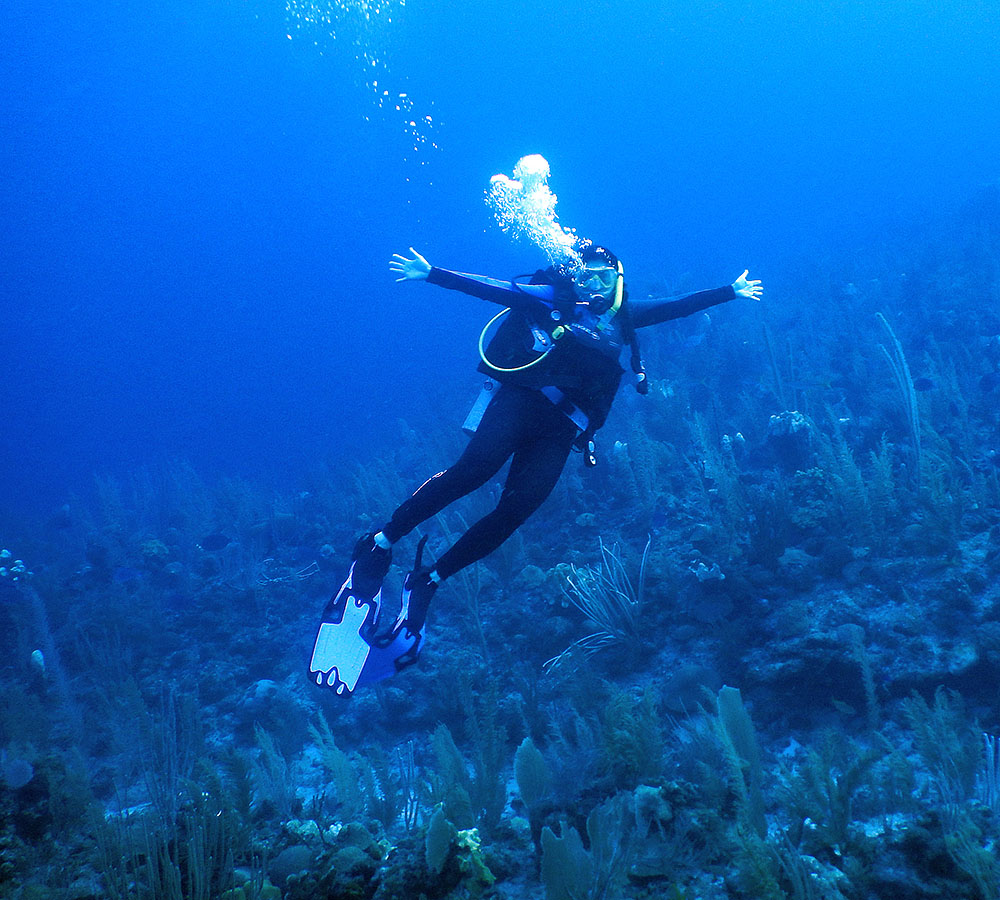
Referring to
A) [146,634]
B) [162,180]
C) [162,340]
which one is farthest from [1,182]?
[146,634]

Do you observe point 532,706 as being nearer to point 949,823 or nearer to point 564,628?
point 564,628

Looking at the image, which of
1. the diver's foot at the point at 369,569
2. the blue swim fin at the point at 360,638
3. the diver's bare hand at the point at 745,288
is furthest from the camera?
the diver's bare hand at the point at 745,288

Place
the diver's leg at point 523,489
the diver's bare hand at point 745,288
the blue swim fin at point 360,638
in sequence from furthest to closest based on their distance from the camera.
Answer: the diver's bare hand at point 745,288 < the diver's leg at point 523,489 < the blue swim fin at point 360,638

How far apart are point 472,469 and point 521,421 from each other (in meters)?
0.51

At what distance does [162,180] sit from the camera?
101875mm

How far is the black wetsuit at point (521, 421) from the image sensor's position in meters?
3.85

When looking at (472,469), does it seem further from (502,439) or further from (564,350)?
(564,350)

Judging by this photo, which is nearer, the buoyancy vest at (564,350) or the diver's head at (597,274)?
the buoyancy vest at (564,350)

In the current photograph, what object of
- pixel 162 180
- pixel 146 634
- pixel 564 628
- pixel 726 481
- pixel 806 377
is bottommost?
pixel 564 628

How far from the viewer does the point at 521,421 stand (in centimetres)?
396

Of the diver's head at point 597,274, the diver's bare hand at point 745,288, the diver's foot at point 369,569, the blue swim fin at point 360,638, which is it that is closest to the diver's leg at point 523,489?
the blue swim fin at point 360,638

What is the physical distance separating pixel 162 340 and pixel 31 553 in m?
172

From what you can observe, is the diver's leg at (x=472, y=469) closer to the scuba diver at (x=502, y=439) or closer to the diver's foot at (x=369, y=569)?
the scuba diver at (x=502, y=439)

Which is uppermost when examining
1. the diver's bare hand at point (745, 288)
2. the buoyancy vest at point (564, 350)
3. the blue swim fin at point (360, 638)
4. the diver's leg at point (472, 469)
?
the diver's bare hand at point (745, 288)
